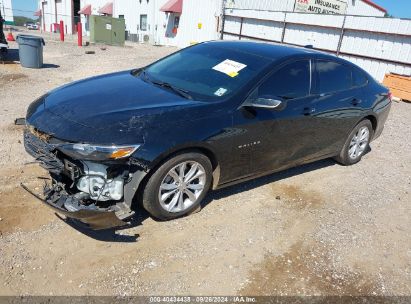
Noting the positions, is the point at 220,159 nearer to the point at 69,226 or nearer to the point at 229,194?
the point at 229,194

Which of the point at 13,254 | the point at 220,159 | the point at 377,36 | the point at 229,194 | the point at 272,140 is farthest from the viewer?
the point at 377,36

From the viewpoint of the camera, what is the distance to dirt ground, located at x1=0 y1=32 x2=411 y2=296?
2.93m

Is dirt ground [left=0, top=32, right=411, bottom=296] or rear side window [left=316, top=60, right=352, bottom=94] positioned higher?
rear side window [left=316, top=60, right=352, bottom=94]

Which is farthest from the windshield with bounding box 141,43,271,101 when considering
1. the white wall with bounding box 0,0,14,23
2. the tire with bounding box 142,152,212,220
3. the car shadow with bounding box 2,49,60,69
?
the white wall with bounding box 0,0,14,23

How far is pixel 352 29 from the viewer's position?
573 inches

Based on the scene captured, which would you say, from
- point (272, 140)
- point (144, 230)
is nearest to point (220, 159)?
point (272, 140)

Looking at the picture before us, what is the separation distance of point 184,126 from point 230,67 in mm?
1125

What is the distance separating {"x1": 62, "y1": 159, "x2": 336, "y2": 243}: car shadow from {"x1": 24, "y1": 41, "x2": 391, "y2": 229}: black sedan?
0.18 meters

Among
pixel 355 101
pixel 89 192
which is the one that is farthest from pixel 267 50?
pixel 89 192

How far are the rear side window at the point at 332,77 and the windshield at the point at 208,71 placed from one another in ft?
2.96

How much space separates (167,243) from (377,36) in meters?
13.7

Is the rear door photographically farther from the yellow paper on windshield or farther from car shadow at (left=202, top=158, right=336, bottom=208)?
the yellow paper on windshield

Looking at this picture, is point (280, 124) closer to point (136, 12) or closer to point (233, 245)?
point (233, 245)

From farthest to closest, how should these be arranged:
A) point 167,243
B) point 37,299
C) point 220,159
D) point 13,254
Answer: point 220,159 → point 167,243 → point 13,254 → point 37,299
